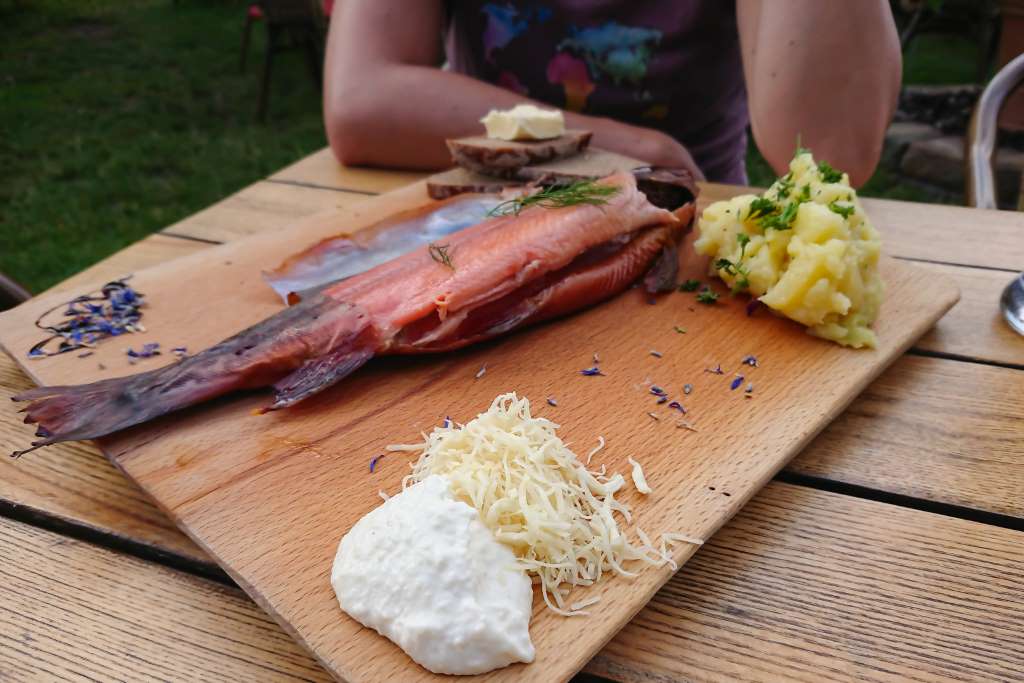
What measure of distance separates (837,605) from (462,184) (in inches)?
56.5

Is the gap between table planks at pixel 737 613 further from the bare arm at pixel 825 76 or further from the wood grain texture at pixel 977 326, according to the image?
the bare arm at pixel 825 76

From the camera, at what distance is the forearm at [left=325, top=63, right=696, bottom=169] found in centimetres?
242

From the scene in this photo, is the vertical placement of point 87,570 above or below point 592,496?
below

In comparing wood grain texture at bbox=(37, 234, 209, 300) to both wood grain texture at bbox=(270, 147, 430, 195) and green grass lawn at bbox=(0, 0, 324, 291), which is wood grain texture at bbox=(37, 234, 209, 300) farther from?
green grass lawn at bbox=(0, 0, 324, 291)

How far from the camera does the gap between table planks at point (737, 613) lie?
904 mm

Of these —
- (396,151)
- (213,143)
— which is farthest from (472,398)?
(213,143)

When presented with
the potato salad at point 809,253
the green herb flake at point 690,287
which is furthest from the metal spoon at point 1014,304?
the green herb flake at point 690,287

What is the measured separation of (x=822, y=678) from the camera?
0.88 meters

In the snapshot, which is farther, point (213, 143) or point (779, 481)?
point (213, 143)

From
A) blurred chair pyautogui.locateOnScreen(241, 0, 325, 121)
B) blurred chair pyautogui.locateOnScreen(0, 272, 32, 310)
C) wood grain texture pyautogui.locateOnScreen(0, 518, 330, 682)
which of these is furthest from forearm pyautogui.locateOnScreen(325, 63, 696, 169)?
blurred chair pyautogui.locateOnScreen(241, 0, 325, 121)

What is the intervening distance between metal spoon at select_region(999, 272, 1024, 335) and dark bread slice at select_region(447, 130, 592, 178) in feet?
3.58

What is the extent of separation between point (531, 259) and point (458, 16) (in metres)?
1.62

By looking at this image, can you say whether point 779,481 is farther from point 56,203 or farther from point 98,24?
point 98,24

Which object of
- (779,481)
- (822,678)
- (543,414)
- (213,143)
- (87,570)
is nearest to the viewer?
(822,678)
